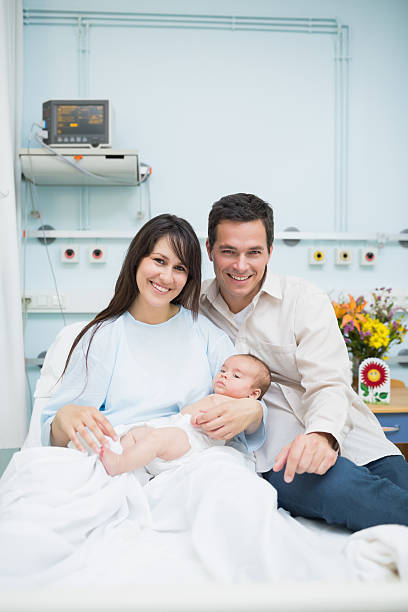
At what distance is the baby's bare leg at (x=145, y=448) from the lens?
1213mm

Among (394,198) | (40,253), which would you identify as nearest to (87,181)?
(40,253)

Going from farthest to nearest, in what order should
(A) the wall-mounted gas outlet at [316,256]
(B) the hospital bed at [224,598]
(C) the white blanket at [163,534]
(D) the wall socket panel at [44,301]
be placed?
(A) the wall-mounted gas outlet at [316,256], (D) the wall socket panel at [44,301], (C) the white blanket at [163,534], (B) the hospital bed at [224,598]

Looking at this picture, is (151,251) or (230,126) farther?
(230,126)

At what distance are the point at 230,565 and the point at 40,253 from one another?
7.50 ft

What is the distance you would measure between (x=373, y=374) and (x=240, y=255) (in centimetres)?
111

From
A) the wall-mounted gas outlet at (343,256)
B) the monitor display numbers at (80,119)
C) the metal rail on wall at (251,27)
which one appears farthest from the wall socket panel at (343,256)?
the monitor display numbers at (80,119)

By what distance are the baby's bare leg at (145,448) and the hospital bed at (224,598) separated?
2.48 feet

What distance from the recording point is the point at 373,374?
7.73 feet

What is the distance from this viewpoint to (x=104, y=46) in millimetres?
2805

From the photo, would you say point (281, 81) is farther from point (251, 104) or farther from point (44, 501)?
point (44, 501)

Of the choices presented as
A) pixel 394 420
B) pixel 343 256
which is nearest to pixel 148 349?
pixel 394 420

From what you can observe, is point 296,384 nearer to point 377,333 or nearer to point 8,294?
point 377,333

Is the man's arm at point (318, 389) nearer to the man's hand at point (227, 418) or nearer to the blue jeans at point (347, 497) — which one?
the blue jeans at point (347, 497)

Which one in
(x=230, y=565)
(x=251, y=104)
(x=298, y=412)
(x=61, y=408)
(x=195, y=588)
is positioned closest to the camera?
(x=195, y=588)
